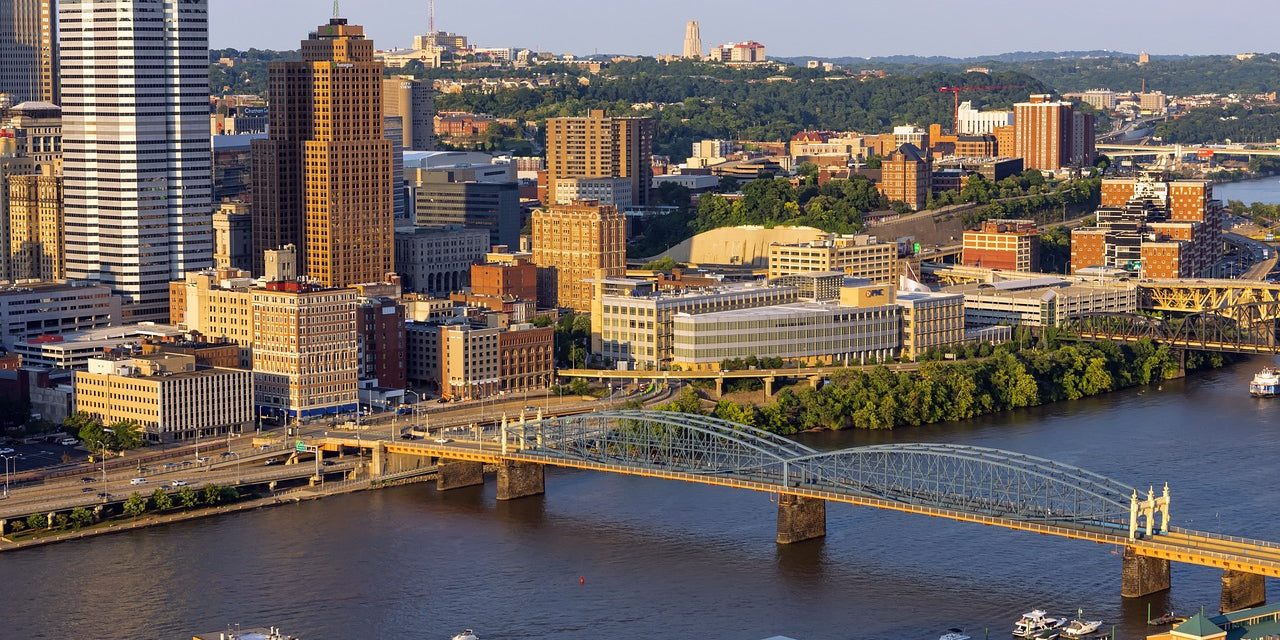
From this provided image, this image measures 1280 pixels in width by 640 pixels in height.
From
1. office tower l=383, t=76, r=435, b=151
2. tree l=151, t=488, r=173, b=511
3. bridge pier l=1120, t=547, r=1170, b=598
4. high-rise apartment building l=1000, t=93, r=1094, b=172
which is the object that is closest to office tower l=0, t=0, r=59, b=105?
office tower l=383, t=76, r=435, b=151

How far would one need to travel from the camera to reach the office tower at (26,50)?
117m

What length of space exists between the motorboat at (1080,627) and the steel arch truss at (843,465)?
11.6ft

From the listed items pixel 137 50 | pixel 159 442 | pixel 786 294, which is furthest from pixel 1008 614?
pixel 137 50

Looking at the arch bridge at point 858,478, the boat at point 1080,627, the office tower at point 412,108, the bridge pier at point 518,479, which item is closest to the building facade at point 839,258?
the arch bridge at point 858,478

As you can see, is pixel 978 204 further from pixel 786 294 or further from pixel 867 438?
pixel 867 438

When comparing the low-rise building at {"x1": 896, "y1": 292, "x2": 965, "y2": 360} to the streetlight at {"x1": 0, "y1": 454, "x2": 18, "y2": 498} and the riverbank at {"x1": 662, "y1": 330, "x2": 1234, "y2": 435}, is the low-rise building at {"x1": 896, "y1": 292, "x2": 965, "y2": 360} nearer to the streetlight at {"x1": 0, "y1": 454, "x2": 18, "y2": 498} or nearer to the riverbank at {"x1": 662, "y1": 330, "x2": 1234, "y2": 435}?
the riverbank at {"x1": 662, "y1": 330, "x2": 1234, "y2": 435}

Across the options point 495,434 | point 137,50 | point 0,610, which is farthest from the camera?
point 137,50

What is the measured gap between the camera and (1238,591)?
4306cm

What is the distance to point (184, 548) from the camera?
4997 cm

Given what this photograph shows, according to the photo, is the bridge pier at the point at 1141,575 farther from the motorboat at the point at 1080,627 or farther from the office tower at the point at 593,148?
the office tower at the point at 593,148

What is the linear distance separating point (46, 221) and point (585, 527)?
34256 mm

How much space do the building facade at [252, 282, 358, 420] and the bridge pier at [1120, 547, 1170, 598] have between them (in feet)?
83.6

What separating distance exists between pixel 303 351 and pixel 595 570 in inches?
717

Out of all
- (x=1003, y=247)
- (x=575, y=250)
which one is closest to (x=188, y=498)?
(x=575, y=250)
